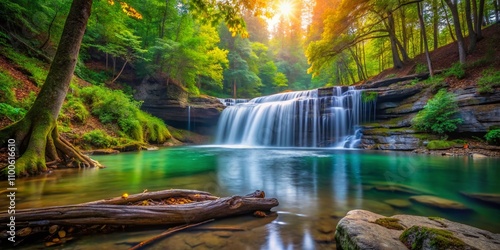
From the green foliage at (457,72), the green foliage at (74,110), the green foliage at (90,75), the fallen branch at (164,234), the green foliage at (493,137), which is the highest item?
the green foliage at (90,75)

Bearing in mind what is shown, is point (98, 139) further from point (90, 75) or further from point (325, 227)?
point (325, 227)

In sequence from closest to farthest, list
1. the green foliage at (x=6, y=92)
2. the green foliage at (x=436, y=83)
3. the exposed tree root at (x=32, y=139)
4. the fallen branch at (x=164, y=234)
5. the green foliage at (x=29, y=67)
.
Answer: the fallen branch at (x=164, y=234), the exposed tree root at (x=32, y=139), the green foliage at (x=6, y=92), the green foliage at (x=29, y=67), the green foliage at (x=436, y=83)

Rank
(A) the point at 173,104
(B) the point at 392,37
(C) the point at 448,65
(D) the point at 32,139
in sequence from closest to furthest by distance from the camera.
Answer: (D) the point at 32,139 → (C) the point at 448,65 → (B) the point at 392,37 → (A) the point at 173,104

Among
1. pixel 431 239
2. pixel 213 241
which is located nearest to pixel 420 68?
pixel 431 239

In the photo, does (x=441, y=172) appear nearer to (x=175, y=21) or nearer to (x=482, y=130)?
(x=482, y=130)

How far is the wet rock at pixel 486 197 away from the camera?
11.7ft

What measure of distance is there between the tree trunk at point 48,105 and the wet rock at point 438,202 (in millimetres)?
7927

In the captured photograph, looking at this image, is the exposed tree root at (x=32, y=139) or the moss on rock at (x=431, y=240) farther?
the exposed tree root at (x=32, y=139)

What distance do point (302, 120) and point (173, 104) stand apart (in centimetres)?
1140

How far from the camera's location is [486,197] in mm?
3791

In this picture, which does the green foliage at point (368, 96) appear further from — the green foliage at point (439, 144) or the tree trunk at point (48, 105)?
the tree trunk at point (48, 105)

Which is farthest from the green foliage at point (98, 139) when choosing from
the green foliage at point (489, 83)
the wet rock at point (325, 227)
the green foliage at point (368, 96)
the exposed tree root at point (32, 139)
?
the green foliage at point (489, 83)

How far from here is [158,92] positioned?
63.7ft

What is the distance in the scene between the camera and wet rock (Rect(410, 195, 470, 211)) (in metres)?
3.34
